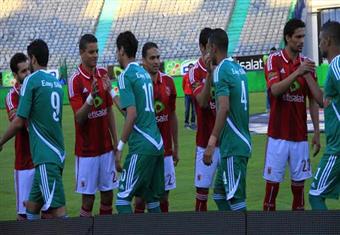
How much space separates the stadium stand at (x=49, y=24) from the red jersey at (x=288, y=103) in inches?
1343

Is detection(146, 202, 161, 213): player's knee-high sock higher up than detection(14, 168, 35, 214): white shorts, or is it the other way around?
detection(14, 168, 35, 214): white shorts

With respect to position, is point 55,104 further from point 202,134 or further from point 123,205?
point 202,134

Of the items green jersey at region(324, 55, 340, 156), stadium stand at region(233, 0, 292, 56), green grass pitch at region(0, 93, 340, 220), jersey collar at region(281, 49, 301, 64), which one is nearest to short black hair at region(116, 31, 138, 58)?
jersey collar at region(281, 49, 301, 64)

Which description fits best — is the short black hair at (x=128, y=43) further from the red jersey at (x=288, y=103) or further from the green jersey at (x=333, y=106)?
the green jersey at (x=333, y=106)

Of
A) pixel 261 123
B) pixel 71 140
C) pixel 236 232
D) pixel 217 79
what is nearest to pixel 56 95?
pixel 217 79

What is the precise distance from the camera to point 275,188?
8156 mm

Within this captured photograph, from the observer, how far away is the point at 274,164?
26.6ft

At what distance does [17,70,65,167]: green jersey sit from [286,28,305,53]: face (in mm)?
2377

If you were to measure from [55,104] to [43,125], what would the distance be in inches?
8.7

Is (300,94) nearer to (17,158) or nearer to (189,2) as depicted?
(17,158)

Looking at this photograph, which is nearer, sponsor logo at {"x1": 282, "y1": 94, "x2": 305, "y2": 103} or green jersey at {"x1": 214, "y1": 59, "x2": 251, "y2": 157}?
green jersey at {"x1": 214, "y1": 59, "x2": 251, "y2": 157}

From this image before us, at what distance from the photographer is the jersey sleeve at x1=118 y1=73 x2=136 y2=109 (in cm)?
737

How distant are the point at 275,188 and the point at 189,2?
3468 cm

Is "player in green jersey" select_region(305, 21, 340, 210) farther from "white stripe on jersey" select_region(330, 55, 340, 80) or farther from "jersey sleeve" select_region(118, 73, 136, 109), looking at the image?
"jersey sleeve" select_region(118, 73, 136, 109)
